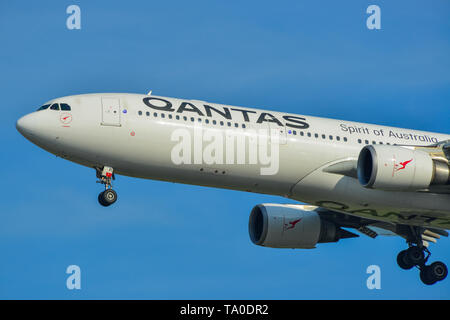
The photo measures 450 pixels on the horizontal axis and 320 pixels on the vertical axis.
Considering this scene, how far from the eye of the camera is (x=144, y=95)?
38031mm

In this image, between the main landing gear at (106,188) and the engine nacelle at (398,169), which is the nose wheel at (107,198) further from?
the engine nacelle at (398,169)

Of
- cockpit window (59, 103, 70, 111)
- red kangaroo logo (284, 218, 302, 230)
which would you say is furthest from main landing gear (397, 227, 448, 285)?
cockpit window (59, 103, 70, 111)

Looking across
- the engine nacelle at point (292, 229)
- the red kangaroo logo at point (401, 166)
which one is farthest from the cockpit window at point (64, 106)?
the red kangaroo logo at point (401, 166)

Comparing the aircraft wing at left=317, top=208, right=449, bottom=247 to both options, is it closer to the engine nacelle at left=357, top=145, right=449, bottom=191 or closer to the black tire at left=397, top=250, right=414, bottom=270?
the black tire at left=397, top=250, right=414, bottom=270

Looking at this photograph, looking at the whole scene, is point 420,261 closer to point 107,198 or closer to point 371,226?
point 371,226

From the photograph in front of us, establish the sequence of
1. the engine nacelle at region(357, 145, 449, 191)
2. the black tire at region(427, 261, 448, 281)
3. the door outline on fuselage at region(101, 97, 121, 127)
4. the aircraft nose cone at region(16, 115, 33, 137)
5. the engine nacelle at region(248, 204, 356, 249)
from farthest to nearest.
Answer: the engine nacelle at region(248, 204, 356, 249) → the black tire at region(427, 261, 448, 281) → the door outline on fuselage at region(101, 97, 121, 127) → the aircraft nose cone at region(16, 115, 33, 137) → the engine nacelle at region(357, 145, 449, 191)

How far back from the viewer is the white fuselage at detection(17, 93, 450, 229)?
3606 centimetres

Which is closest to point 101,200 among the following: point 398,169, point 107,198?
point 107,198

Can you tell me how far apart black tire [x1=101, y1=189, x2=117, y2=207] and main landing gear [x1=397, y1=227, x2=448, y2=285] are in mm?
14619

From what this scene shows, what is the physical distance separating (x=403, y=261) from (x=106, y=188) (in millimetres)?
14959

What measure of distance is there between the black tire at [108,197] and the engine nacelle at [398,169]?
10106 millimetres

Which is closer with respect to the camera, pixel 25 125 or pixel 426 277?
pixel 25 125

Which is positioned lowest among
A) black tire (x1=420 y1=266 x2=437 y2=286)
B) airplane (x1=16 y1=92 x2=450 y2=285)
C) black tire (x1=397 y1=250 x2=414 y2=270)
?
black tire (x1=420 y1=266 x2=437 y2=286)

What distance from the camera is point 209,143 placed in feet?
119
